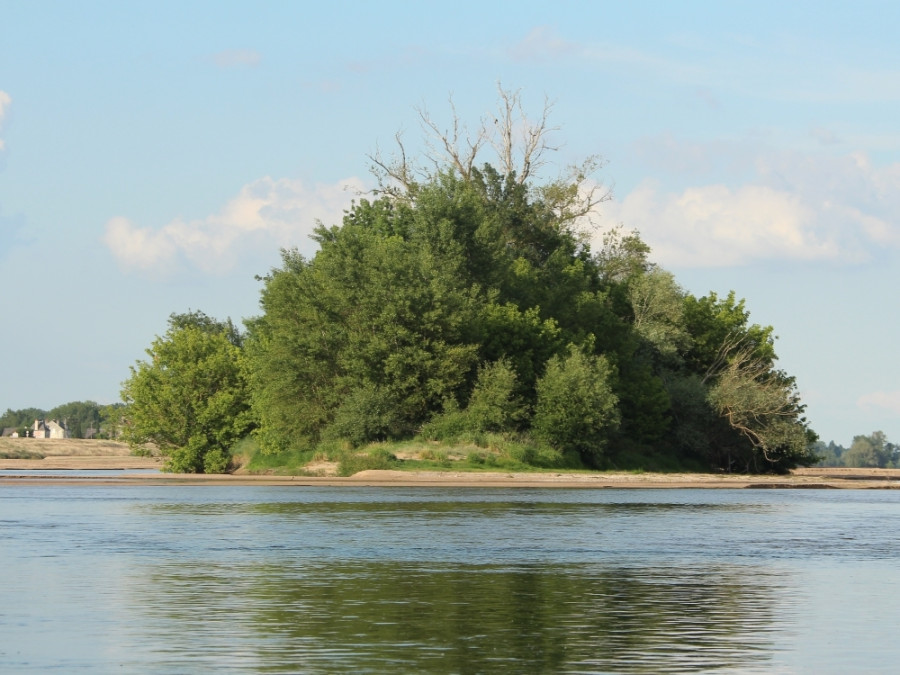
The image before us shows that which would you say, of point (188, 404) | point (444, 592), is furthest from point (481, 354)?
point (444, 592)

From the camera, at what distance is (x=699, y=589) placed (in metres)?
23.3

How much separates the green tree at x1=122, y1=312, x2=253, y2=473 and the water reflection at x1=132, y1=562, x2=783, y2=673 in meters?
59.7

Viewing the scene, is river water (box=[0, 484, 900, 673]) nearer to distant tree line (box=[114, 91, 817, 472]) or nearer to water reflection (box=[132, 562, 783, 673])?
water reflection (box=[132, 562, 783, 673])

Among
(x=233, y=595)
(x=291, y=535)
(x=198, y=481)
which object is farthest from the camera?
(x=198, y=481)

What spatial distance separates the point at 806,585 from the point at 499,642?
361 inches

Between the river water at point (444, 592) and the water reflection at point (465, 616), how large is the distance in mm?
52

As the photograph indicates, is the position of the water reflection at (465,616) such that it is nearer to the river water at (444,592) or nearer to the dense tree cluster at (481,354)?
the river water at (444,592)

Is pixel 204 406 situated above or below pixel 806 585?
above

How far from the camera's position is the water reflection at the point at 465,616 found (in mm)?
15781

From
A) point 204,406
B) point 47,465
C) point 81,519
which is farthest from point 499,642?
point 47,465

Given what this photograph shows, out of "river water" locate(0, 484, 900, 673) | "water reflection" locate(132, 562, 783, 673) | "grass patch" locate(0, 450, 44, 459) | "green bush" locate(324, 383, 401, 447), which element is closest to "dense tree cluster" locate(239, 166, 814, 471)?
"green bush" locate(324, 383, 401, 447)

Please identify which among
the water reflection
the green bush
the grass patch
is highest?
the green bush

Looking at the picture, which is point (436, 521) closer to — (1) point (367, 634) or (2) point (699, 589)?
(2) point (699, 589)

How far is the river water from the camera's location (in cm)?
1596
